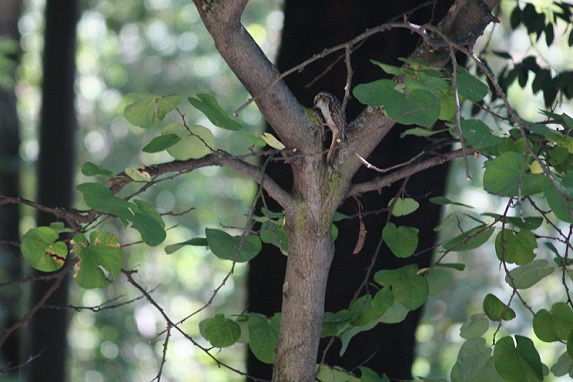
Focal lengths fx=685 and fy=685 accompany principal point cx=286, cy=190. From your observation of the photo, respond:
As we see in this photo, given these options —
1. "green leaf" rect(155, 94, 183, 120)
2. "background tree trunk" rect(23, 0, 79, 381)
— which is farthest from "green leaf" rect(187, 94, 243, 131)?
"background tree trunk" rect(23, 0, 79, 381)

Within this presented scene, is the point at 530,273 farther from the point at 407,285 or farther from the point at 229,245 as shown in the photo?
the point at 229,245

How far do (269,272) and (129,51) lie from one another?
8.08 m

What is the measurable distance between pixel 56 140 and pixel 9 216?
1566mm

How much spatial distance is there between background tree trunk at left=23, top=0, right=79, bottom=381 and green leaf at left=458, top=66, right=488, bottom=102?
259cm

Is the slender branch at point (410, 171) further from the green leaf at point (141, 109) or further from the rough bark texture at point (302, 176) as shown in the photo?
the green leaf at point (141, 109)

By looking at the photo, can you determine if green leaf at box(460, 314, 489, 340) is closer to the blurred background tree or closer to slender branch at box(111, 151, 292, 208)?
slender branch at box(111, 151, 292, 208)

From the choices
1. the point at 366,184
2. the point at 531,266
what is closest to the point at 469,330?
the point at 531,266

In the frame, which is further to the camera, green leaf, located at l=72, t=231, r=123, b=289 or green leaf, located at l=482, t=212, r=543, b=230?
green leaf, located at l=482, t=212, r=543, b=230

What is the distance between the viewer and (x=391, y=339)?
160 centimetres

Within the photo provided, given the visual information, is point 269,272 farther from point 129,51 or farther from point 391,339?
point 129,51

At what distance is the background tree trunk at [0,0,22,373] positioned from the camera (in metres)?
4.44

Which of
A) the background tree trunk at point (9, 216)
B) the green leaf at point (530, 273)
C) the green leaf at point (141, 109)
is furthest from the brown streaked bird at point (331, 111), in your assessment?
the background tree trunk at point (9, 216)

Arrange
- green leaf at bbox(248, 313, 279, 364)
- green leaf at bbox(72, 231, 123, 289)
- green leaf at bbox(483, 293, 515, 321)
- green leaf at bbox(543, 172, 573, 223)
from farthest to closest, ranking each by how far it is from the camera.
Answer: green leaf at bbox(248, 313, 279, 364)
green leaf at bbox(483, 293, 515, 321)
green leaf at bbox(72, 231, 123, 289)
green leaf at bbox(543, 172, 573, 223)

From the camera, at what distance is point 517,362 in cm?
96
